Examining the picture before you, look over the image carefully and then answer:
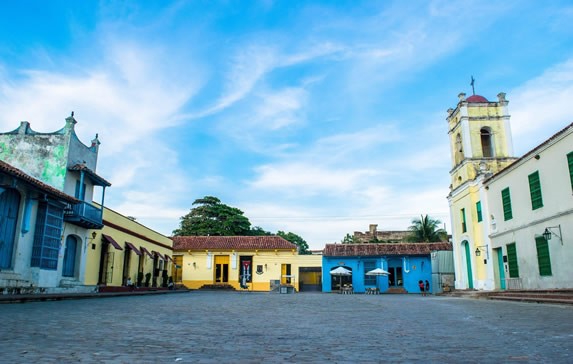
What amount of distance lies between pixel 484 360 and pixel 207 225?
44.6m

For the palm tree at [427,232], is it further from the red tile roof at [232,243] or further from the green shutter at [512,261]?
the green shutter at [512,261]

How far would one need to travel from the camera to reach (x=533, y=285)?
1670 cm

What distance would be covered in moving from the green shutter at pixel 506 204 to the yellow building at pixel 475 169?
1953mm

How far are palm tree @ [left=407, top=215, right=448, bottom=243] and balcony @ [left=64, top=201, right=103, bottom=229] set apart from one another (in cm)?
3075

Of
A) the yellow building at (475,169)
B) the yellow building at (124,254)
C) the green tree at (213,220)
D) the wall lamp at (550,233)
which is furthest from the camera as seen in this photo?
the green tree at (213,220)

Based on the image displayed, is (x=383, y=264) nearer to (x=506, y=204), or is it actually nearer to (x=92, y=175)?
(x=506, y=204)

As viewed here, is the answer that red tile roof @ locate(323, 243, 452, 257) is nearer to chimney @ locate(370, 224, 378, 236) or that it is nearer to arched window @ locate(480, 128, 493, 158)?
arched window @ locate(480, 128, 493, 158)

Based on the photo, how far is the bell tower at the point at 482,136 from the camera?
23.0 metres

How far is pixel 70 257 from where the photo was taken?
19.2m

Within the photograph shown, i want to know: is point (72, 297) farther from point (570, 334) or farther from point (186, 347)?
point (570, 334)

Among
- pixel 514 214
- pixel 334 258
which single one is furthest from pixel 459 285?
pixel 334 258

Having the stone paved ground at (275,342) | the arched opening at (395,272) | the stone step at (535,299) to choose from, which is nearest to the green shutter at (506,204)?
the stone step at (535,299)

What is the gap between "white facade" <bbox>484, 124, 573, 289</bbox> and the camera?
14.6 metres

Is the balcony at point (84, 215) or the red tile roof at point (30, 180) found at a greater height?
the red tile roof at point (30, 180)
